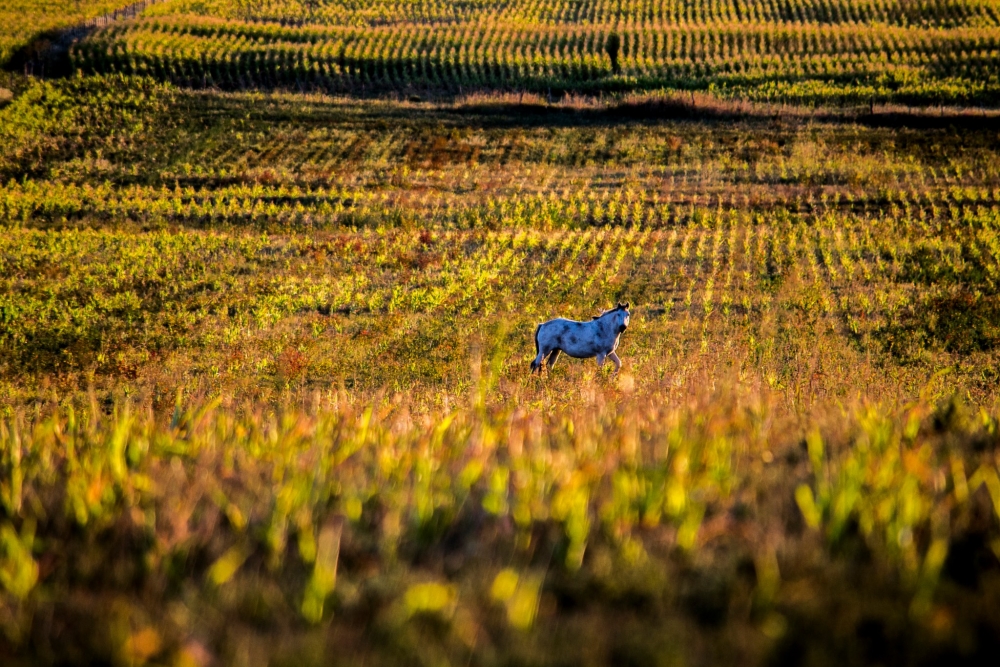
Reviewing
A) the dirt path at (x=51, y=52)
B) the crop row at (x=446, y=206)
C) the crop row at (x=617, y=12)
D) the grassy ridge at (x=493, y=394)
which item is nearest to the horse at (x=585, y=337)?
the grassy ridge at (x=493, y=394)

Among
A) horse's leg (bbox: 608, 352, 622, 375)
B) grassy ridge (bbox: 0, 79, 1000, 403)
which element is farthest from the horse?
grassy ridge (bbox: 0, 79, 1000, 403)

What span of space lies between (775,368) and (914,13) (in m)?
64.7

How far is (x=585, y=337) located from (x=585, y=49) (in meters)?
50.6

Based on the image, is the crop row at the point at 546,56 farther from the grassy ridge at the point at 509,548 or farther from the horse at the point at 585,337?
the grassy ridge at the point at 509,548

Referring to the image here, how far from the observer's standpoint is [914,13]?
6738cm

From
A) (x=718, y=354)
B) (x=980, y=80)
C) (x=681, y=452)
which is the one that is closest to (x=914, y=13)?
(x=980, y=80)

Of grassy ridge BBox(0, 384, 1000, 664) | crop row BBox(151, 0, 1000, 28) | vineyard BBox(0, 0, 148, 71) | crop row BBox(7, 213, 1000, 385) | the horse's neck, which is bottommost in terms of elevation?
crop row BBox(7, 213, 1000, 385)

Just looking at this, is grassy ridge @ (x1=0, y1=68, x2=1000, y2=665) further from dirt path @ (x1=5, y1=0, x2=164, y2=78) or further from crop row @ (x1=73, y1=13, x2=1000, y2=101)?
crop row @ (x1=73, y1=13, x2=1000, y2=101)

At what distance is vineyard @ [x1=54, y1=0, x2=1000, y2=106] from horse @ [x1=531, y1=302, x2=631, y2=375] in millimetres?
38742

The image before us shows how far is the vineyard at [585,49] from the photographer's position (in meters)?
52.3

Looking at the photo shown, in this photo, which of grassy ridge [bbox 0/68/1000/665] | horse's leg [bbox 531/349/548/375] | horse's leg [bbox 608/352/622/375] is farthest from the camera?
horse's leg [bbox 531/349/548/375]

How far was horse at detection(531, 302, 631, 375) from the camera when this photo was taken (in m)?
13.2

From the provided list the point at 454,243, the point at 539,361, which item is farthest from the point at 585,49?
the point at 539,361

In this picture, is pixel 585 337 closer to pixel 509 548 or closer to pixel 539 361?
pixel 539 361
